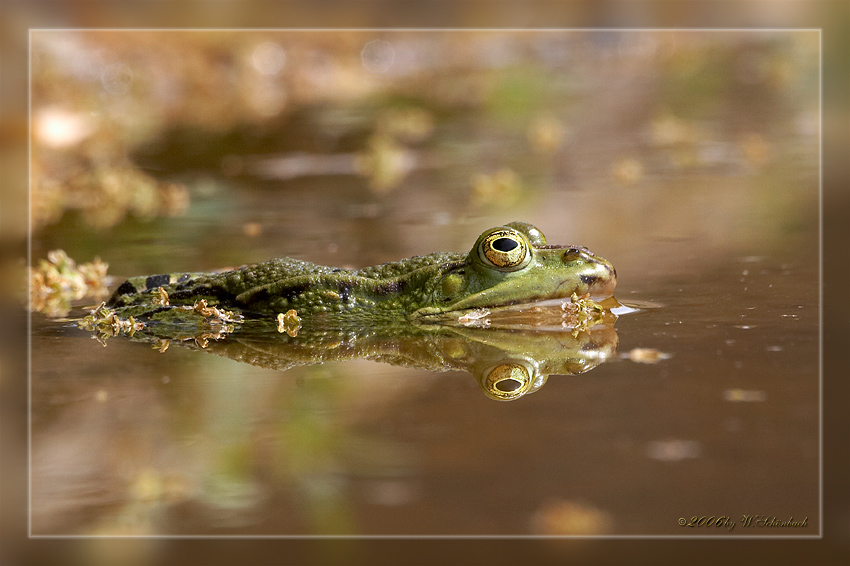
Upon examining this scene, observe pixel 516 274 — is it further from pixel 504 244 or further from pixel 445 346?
pixel 445 346

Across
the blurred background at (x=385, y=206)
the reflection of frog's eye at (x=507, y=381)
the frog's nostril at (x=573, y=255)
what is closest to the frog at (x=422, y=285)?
the frog's nostril at (x=573, y=255)

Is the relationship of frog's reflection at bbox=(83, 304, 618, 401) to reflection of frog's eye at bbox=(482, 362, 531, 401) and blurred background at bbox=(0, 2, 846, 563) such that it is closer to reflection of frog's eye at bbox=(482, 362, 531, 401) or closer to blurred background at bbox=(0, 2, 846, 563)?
reflection of frog's eye at bbox=(482, 362, 531, 401)

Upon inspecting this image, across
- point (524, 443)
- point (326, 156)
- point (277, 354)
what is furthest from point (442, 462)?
point (326, 156)

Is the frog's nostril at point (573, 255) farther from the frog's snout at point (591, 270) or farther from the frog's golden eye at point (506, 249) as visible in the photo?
the frog's golden eye at point (506, 249)

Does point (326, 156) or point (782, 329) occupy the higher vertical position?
point (326, 156)

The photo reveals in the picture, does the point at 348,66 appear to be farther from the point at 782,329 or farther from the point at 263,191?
the point at 782,329

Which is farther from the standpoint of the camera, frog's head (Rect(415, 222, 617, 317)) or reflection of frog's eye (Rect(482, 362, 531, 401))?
frog's head (Rect(415, 222, 617, 317))

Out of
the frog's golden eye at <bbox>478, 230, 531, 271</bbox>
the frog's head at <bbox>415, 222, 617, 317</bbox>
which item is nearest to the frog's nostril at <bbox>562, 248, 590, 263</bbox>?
the frog's head at <bbox>415, 222, 617, 317</bbox>
